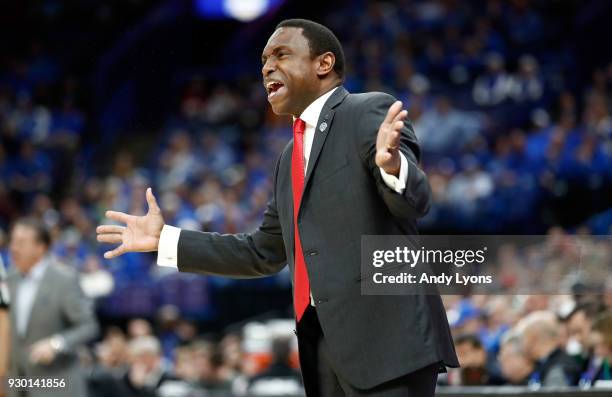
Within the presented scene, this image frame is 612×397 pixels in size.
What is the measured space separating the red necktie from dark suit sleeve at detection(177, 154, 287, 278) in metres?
0.26

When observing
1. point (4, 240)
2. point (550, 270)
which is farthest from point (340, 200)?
point (4, 240)

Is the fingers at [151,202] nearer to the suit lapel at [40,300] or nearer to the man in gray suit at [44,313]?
the man in gray suit at [44,313]

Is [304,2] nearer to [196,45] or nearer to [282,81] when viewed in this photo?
[196,45]

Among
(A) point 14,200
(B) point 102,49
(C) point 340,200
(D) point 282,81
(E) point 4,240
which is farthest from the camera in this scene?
(B) point 102,49

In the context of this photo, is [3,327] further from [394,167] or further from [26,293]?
[394,167]

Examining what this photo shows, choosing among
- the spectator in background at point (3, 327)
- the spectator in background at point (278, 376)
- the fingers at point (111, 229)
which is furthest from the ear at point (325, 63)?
the spectator in background at point (278, 376)

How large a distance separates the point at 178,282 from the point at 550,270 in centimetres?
590

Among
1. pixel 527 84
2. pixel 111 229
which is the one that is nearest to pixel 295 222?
pixel 111 229

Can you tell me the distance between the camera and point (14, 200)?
14.0m

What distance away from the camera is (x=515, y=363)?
6.07 m

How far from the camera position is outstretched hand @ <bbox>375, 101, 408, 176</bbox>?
2984mm

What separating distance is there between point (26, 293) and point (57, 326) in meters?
0.26

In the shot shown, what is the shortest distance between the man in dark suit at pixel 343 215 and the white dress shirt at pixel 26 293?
8.98 feet

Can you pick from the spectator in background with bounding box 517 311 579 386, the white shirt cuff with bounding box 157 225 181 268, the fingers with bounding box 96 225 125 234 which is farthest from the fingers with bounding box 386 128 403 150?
the spectator in background with bounding box 517 311 579 386
